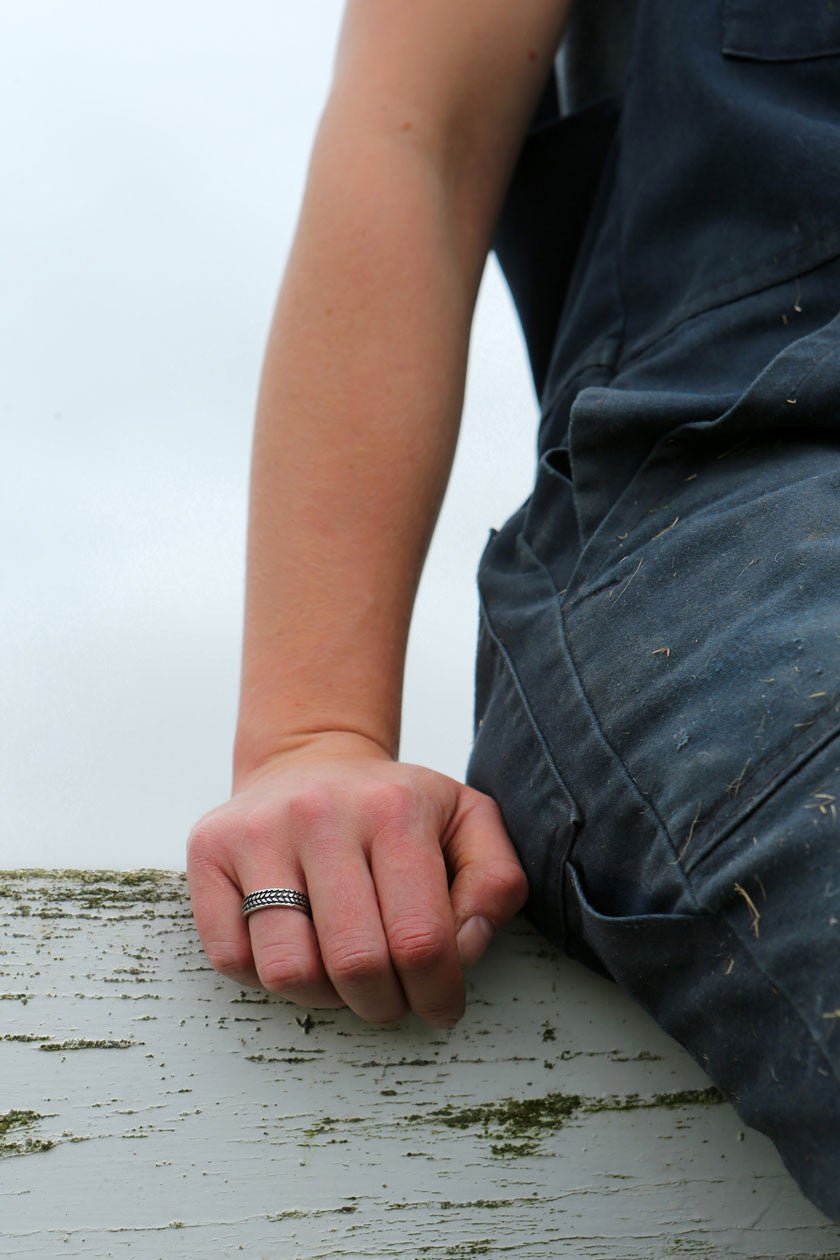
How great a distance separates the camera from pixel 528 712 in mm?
657

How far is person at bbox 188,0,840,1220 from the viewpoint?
0.51 meters

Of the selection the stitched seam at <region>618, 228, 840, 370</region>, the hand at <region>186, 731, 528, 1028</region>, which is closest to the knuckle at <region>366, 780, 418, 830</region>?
the hand at <region>186, 731, 528, 1028</region>

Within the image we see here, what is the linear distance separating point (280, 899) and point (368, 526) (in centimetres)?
28

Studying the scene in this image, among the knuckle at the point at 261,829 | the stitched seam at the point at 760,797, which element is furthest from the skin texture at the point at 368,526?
the stitched seam at the point at 760,797

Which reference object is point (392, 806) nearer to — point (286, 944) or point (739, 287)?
point (286, 944)

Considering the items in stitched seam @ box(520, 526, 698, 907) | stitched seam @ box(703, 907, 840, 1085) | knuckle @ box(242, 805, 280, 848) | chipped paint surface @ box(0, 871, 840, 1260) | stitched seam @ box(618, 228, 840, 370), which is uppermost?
stitched seam @ box(618, 228, 840, 370)

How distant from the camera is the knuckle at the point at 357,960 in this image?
0.57 m

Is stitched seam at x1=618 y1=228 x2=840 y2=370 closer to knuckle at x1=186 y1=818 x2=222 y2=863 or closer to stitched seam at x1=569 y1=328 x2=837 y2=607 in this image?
stitched seam at x1=569 y1=328 x2=837 y2=607

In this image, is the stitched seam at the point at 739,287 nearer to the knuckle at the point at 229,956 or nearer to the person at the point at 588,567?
the person at the point at 588,567

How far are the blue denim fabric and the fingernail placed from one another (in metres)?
0.04

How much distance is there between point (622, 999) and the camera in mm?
644

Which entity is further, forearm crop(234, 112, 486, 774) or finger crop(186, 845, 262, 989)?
forearm crop(234, 112, 486, 774)

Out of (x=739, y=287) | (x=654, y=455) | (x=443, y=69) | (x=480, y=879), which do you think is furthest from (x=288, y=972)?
(x=443, y=69)

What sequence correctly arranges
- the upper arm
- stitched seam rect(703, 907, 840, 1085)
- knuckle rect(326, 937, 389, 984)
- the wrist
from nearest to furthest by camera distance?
1. stitched seam rect(703, 907, 840, 1085)
2. knuckle rect(326, 937, 389, 984)
3. the wrist
4. the upper arm
